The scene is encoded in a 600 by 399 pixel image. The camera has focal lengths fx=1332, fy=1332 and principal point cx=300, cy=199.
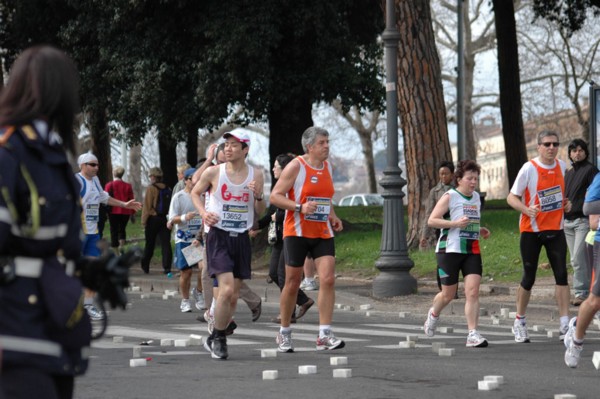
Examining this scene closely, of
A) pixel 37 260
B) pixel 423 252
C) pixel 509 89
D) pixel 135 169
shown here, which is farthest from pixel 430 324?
pixel 135 169

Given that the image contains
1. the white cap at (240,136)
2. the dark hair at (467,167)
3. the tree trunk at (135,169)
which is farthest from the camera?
the tree trunk at (135,169)

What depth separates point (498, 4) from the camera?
31.8 m

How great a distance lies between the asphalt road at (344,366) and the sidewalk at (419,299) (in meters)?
0.53

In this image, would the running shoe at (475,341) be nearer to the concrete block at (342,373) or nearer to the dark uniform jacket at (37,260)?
the concrete block at (342,373)

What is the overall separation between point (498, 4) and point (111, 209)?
36.8 feet

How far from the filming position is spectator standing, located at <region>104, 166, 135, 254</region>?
25.1 m

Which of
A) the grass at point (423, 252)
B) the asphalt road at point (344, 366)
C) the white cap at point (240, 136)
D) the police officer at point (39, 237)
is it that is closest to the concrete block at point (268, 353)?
the asphalt road at point (344, 366)

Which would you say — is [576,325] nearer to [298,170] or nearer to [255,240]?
[298,170]

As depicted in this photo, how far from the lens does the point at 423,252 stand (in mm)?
20766

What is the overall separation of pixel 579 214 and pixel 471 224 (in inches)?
163

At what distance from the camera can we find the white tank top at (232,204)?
34.7ft

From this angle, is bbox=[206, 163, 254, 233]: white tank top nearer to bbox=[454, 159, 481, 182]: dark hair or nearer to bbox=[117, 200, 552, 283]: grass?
bbox=[454, 159, 481, 182]: dark hair

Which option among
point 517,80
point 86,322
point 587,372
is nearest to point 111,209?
point 517,80

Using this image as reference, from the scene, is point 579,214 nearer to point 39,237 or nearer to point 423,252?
point 423,252
